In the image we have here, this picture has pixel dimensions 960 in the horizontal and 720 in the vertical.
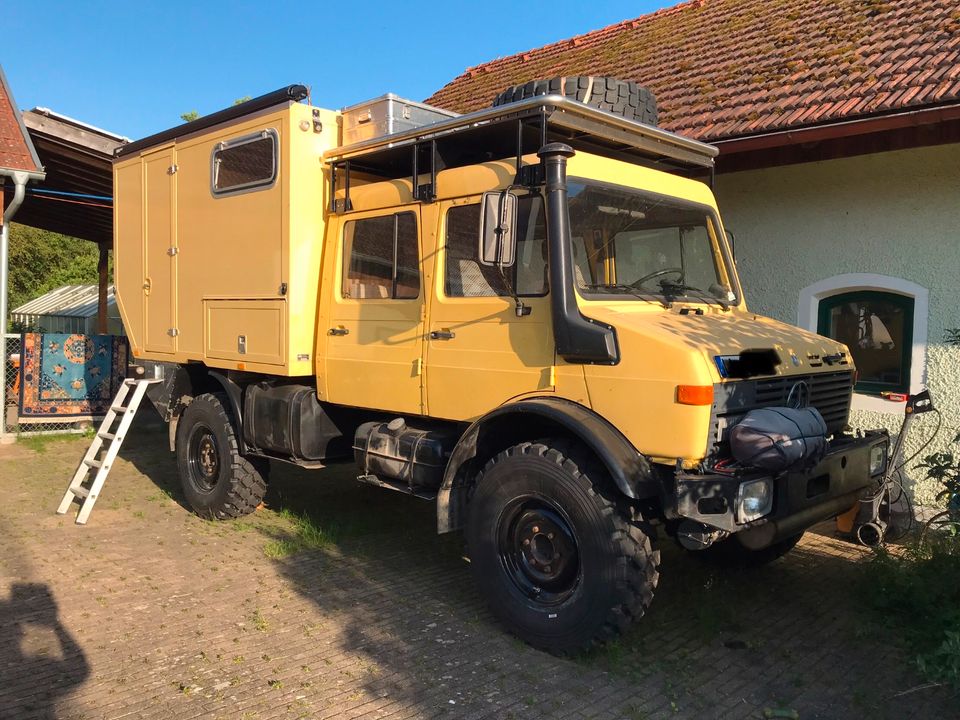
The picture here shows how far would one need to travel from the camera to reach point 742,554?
5289 mm

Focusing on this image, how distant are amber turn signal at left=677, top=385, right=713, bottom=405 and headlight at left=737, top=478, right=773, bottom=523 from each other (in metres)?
0.42

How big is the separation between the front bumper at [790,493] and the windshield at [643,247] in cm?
116

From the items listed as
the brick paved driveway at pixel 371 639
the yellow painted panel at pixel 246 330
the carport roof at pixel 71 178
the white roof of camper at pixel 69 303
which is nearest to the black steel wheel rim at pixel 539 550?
the brick paved driveway at pixel 371 639

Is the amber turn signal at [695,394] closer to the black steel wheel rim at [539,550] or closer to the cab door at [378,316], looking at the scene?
the black steel wheel rim at [539,550]

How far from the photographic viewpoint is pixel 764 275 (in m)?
7.07

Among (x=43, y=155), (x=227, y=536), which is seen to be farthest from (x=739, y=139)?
(x=43, y=155)

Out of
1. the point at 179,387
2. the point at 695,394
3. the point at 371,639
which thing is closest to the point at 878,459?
the point at 695,394

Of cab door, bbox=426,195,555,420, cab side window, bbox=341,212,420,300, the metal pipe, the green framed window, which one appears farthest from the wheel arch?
the green framed window

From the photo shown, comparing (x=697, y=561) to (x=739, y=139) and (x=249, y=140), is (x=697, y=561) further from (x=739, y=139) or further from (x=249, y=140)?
(x=249, y=140)

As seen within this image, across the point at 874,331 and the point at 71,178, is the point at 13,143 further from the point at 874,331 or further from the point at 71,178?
the point at 874,331

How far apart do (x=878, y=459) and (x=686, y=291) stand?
147cm

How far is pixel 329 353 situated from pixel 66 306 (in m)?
26.5

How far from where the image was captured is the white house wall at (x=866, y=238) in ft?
19.7

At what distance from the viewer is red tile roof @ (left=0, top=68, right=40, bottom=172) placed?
879 cm
